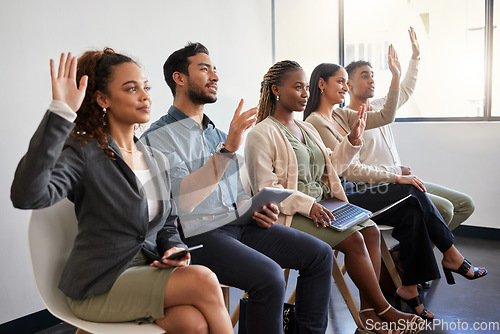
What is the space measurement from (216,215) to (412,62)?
7.25 ft

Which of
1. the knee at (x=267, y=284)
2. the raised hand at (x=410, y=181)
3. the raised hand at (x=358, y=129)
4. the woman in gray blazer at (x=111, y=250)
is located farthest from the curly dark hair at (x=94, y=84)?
the raised hand at (x=410, y=181)

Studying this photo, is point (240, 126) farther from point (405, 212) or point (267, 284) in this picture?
point (405, 212)

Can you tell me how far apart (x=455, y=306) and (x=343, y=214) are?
39.6 inches

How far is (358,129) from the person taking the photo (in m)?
2.48

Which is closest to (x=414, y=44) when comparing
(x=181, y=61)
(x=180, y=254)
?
(x=181, y=61)

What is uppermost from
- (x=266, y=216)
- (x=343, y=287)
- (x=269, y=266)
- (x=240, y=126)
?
(x=240, y=126)

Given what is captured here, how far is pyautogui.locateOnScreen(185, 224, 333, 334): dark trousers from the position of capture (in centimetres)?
172

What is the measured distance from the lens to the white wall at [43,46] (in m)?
2.38

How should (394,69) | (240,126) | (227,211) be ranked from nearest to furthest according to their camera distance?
(240,126)
(227,211)
(394,69)

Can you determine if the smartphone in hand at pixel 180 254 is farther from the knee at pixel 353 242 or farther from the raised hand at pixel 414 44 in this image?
the raised hand at pixel 414 44

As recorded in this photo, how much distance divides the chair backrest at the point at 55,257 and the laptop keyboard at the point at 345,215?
43.7 inches

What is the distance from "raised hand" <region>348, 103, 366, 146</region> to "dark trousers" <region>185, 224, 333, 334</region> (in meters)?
0.70

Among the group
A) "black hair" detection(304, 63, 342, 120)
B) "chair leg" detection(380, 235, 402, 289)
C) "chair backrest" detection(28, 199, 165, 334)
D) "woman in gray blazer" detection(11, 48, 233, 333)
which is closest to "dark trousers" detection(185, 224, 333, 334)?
"woman in gray blazer" detection(11, 48, 233, 333)

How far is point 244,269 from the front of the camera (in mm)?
1721
